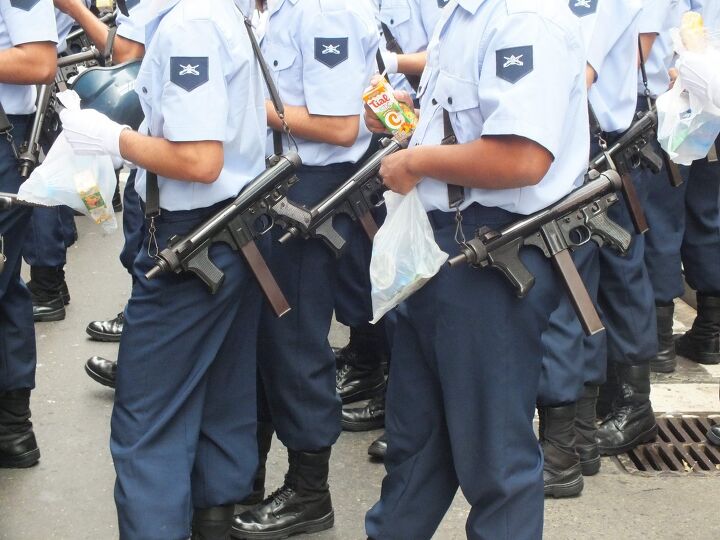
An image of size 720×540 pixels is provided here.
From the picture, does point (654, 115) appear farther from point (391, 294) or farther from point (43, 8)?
point (43, 8)

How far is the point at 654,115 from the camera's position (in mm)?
4305

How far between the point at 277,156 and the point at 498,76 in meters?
0.86

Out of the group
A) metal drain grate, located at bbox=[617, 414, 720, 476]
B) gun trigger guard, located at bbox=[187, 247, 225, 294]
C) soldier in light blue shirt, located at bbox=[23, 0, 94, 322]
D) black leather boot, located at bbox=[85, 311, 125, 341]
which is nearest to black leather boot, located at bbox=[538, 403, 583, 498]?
metal drain grate, located at bbox=[617, 414, 720, 476]

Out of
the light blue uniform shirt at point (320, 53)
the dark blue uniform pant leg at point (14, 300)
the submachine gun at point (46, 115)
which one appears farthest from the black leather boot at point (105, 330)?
the light blue uniform shirt at point (320, 53)

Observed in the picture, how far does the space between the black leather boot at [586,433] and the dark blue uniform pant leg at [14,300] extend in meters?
1.93

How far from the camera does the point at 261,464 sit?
406cm

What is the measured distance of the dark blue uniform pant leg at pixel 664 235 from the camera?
488 centimetres

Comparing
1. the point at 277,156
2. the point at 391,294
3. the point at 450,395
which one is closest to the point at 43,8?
the point at 277,156

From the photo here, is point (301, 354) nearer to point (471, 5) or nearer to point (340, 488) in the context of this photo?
point (340, 488)

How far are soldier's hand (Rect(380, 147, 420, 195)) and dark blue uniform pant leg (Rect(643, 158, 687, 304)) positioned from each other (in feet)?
6.61

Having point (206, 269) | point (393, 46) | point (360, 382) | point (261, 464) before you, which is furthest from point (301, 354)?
point (393, 46)

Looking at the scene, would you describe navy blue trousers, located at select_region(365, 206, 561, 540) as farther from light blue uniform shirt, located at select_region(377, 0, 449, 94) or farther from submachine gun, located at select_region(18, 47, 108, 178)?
light blue uniform shirt, located at select_region(377, 0, 449, 94)

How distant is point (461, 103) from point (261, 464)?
1645 millimetres

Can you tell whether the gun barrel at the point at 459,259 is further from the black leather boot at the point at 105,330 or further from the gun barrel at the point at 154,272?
the black leather boot at the point at 105,330
